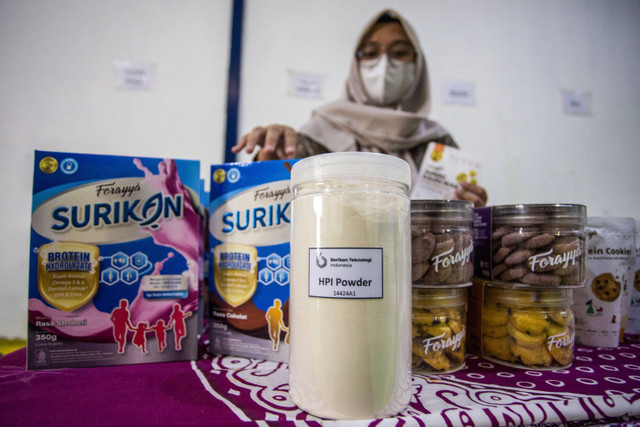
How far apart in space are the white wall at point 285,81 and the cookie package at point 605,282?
79cm

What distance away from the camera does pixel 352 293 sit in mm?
369

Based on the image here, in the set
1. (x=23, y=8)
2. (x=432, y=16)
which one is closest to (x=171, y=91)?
(x=23, y=8)

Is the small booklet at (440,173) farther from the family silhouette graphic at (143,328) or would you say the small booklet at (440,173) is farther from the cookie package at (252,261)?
the family silhouette graphic at (143,328)

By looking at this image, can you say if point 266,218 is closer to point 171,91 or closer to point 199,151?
point 199,151

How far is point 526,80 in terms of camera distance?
1490mm

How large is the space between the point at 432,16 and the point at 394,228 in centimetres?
142

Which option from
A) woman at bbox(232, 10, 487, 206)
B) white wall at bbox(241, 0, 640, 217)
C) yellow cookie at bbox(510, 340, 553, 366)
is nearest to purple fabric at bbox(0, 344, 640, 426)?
yellow cookie at bbox(510, 340, 553, 366)

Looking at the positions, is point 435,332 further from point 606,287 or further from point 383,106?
point 383,106

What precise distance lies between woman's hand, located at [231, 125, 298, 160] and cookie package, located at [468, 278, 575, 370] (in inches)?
26.3

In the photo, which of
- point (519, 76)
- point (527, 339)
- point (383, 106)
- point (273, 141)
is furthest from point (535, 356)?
point (519, 76)

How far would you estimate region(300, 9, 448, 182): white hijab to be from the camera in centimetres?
132

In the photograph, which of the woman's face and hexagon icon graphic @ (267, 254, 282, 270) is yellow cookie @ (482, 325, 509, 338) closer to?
hexagon icon graphic @ (267, 254, 282, 270)

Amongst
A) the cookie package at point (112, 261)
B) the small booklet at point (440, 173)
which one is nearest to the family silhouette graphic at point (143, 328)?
the cookie package at point (112, 261)

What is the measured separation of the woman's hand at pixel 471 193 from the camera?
112 cm
